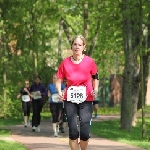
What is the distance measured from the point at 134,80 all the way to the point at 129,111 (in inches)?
74.2

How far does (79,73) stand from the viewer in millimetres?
8625

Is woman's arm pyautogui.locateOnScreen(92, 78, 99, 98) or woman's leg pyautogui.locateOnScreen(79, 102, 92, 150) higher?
woman's arm pyautogui.locateOnScreen(92, 78, 99, 98)

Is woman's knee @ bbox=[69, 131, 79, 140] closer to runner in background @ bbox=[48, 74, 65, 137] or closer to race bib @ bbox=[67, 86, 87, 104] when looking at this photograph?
race bib @ bbox=[67, 86, 87, 104]

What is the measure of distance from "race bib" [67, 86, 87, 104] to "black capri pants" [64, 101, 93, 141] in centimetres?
7

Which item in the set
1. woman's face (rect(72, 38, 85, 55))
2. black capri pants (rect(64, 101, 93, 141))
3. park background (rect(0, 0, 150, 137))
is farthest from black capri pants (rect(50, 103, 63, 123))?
woman's face (rect(72, 38, 85, 55))

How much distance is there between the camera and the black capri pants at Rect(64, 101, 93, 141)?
8602 mm

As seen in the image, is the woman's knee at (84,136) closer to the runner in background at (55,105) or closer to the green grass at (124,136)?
the green grass at (124,136)

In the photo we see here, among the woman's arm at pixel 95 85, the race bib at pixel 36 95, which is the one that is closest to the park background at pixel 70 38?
the race bib at pixel 36 95

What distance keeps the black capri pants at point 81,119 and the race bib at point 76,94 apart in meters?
0.07

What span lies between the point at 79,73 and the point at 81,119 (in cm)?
71

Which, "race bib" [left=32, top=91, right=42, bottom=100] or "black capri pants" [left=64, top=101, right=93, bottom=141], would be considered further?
"race bib" [left=32, top=91, right=42, bottom=100]

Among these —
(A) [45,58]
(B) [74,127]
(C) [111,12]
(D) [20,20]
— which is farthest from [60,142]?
(A) [45,58]

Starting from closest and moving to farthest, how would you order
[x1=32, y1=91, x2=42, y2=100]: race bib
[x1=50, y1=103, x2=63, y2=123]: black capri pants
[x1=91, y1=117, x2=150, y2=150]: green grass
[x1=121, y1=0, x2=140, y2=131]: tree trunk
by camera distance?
[x1=91, y1=117, x2=150, y2=150]: green grass, [x1=50, y1=103, x2=63, y2=123]: black capri pants, [x1=32, y1=91, x2=42, y2=100]: race bib, [x1=121, y1=0, x2=140, y2=131]: tree trunk

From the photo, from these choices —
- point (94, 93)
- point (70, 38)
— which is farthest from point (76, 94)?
point (70, 38)
